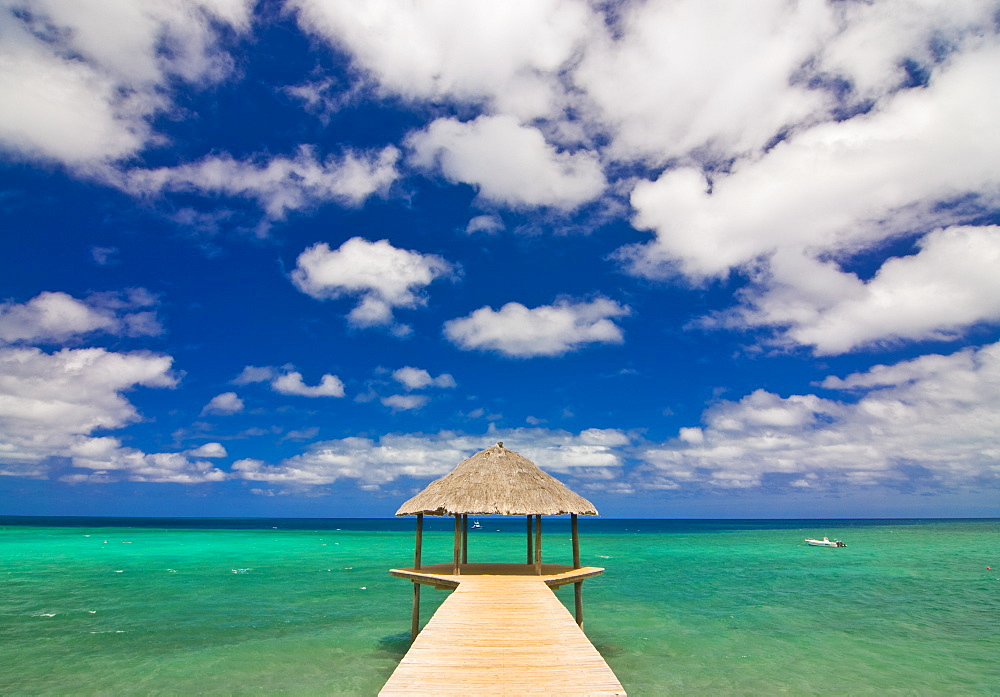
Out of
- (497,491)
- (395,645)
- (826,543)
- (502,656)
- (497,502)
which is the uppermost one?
(497,491)

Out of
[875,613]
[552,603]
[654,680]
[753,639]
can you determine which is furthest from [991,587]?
[552,603]

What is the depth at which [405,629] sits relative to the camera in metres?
18.4

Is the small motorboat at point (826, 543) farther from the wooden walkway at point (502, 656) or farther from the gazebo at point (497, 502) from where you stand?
the wooden walkway at point (502, 656)

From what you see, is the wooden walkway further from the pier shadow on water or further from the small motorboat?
the small motorboat

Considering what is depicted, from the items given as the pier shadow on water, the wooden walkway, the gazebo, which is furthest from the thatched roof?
the pier shadow on water

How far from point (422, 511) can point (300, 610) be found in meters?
11.1

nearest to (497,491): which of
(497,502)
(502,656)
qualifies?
(497,502)

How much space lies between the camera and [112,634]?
1753 centimetres

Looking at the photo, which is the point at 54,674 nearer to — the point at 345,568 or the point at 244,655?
the point at 244,655

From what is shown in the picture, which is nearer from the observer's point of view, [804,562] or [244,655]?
[244,655]

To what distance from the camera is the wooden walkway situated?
5852 millimetres

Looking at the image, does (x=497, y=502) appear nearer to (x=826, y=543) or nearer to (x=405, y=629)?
(x=405, y=629)

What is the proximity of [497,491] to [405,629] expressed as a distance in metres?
7.59

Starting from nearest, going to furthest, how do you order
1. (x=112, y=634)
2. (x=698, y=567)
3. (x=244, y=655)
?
1. (x=244, y=655)
2. (x=112, y=634)
3. (x=698, y=567)
